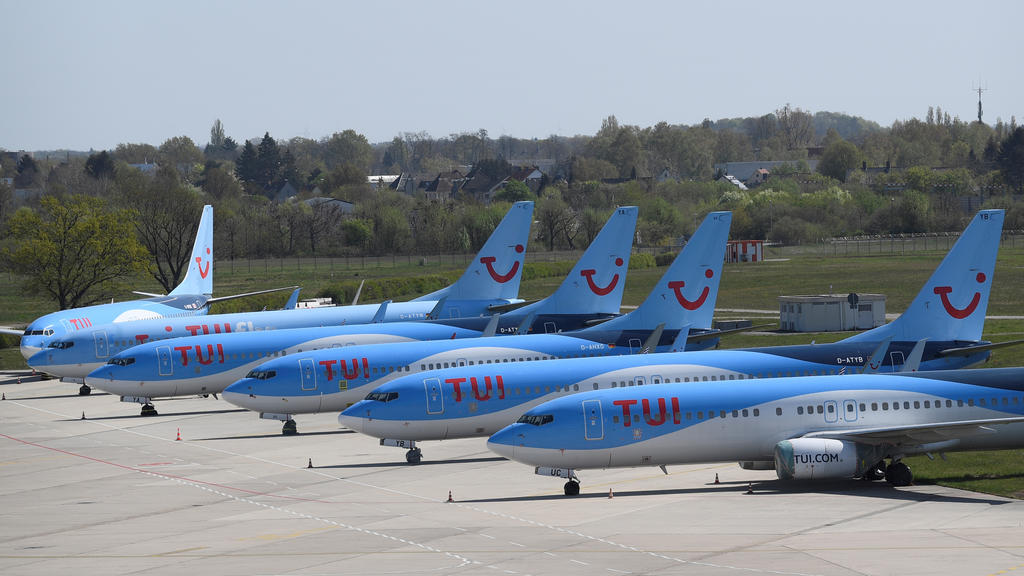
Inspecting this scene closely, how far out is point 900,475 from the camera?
46031mm

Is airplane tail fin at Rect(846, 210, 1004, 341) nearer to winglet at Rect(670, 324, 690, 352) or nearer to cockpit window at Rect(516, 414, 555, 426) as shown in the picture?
winglet at Rect(670, 324, 690, 352)

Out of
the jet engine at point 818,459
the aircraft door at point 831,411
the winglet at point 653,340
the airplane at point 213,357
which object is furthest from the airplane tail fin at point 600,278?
the jet engine at point 818,459

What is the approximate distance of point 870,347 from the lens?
5516cm

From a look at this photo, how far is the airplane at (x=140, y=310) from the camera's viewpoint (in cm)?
8419

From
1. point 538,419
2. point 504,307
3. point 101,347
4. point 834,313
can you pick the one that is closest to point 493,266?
point 504,307

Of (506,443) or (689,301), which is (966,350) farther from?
(506,443)

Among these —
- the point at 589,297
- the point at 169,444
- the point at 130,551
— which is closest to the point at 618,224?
the point at 589,297

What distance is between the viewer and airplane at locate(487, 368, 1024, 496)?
45.4 metres

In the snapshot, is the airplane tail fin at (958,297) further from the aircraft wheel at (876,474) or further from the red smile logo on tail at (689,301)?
the red smile logo on tail at (689,301)

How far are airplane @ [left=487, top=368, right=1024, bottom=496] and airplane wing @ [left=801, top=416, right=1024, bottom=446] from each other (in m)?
0.05

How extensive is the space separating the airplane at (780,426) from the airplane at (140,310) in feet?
149

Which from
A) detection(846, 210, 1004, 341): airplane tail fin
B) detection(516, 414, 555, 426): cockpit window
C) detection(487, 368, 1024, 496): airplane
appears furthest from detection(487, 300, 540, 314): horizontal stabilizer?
detection(516, 414, 555, 426): cockpit window

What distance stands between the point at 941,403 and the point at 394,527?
2082cm

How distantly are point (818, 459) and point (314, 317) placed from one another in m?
41.9
